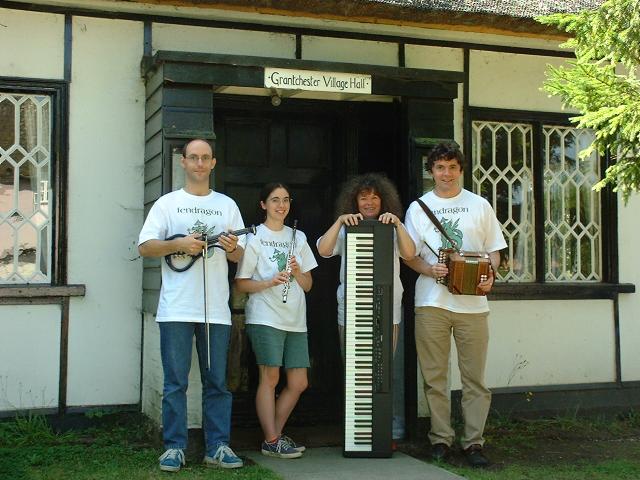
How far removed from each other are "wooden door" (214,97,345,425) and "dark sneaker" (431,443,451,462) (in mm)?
1369

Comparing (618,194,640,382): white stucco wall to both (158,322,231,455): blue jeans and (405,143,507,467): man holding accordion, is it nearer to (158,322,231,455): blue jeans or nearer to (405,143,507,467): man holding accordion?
(405,143,507,467): man holding accordion

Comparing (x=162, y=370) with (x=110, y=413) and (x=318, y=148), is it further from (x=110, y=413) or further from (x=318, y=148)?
(x=318, y=148)

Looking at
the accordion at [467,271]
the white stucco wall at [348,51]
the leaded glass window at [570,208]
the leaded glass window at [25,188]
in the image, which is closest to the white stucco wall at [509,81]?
the leaded glass window at [570,208]

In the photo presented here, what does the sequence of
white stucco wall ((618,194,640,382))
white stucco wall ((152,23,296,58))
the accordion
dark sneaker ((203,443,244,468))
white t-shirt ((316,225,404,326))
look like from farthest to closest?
white stucco wall ((618,194,640,382)) → white stucco wall ((152,23,296,58)) → white t-shirt ((316,225,404,326)) → the accordion → dark sneaker ((203,443,244,468))

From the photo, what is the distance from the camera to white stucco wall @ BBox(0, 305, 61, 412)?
21.2ft

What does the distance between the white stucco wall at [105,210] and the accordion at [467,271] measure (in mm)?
2404

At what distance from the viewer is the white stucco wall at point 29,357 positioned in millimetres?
6461

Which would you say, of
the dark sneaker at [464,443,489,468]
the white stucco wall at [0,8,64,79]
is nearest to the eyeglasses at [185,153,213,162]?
the white stucco wall at [0,8,64,79]

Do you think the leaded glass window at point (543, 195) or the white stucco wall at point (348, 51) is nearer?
the white stucco wall at point (348, 51)

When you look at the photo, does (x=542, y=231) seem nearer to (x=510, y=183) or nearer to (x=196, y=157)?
(x=510, y=183)

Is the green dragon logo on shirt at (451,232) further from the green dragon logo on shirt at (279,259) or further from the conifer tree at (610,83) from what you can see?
the green dragon logo on shirt at (279,259)

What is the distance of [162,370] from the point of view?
6.09 meters

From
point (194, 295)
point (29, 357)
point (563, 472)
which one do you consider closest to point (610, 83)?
point (563, 472)

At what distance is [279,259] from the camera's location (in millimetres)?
6062
